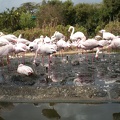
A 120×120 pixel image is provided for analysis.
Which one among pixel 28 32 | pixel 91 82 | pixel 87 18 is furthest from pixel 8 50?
pixel 87 18

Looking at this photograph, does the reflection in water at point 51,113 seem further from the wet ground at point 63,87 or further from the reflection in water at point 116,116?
the reflection in water at point 116,116

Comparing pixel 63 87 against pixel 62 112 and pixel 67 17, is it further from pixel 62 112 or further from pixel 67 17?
pixel 67 17

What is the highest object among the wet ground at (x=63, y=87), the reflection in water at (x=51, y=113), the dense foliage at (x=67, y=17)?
the dense foliage at (x=67, y=17)

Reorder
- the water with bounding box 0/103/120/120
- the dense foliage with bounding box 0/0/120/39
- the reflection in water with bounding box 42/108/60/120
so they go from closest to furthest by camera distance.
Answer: the water with bounding box 0/103/120/120, the reflection in water with bounding box 42/108/60/120, the dense foliage with bounding box 0/0/120/39

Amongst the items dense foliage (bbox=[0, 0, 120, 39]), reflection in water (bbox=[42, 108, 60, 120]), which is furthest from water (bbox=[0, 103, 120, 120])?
dense foliage (bbox=[0, 0, 120, 39])

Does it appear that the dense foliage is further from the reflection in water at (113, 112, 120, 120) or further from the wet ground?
the reflection in water at (113, 112, 120, 120)

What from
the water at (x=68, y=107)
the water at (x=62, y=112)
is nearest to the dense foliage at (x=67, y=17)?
the water at (x=68, y=107)

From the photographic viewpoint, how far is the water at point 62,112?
680cm

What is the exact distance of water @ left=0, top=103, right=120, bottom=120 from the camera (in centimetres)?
680

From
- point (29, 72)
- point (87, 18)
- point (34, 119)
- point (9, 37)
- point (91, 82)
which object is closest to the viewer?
point (34, 119)

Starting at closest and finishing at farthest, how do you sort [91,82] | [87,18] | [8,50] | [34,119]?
1. [34,119]
2. [91,82]
3. [8,50]
4. [87,18]

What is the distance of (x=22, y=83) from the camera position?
9.20m

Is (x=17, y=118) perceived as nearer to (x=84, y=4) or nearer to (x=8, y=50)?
(x=8, y=50)

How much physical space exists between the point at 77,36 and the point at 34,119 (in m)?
11.7
